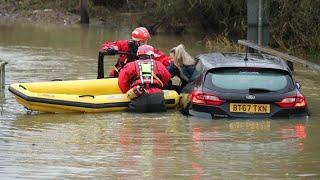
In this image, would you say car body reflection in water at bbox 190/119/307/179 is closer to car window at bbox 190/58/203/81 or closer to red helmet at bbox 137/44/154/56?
car window at bbox 190/58/203/81

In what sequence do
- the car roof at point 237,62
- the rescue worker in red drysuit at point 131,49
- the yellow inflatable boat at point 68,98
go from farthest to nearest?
the rescue worker in red drysuit at point 131,49, the yellow inflatable boat at point 68,98, the car roof at point 237,62

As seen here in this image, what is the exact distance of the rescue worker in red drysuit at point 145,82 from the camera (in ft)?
39.5

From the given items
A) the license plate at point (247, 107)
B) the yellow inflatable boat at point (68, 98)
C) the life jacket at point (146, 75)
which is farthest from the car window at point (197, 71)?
the license plate at point (247, 107)

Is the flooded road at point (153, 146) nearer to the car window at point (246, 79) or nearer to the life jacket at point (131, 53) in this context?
the car window at point (246, 79)

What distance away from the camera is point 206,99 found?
11.0m

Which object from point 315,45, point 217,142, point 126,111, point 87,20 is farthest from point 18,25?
point 217,142

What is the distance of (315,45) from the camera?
24.7 metres

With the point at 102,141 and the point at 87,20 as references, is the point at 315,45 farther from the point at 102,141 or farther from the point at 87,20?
the point at 87,20

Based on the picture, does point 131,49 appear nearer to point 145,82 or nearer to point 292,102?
point 145,82

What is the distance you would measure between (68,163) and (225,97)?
3.52 metres

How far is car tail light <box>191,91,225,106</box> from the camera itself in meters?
10.9

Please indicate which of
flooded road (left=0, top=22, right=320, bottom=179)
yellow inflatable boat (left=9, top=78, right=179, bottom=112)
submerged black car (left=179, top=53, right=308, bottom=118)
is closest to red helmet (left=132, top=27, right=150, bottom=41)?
yellow inflatable boat (left=9, top=78, right=179, bottom=112)

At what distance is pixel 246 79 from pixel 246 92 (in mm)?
275

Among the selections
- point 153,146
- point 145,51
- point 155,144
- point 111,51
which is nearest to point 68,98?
point 145,51
